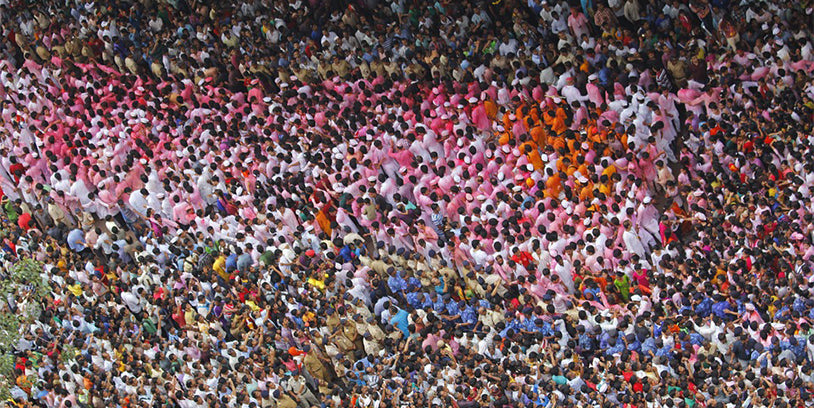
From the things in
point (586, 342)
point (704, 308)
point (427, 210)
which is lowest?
point (586, 342)

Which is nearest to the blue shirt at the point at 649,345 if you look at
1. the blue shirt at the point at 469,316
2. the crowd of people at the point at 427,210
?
the crowd of people at the point at 427,210

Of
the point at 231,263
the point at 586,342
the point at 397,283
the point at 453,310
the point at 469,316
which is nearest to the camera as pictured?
the point at 586,342

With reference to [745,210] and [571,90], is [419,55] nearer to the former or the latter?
[571,90]

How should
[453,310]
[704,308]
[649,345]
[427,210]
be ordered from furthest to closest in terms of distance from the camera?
[427,210]
[453,310]
[704,308]
[649,345]

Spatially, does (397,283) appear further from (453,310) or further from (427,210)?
(427,210)

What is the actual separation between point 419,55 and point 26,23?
7.12m

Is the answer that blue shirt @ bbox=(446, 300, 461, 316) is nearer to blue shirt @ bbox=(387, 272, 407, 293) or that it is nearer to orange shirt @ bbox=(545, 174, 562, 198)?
blue shirt @ bbox=(387, 272, 407, 293)

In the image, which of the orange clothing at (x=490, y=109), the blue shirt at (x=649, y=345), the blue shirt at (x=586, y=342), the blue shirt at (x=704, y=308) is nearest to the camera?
the blue shirt at (x=649, y=345)

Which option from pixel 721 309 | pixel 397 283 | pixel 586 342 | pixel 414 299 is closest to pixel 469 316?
pixel 414 299

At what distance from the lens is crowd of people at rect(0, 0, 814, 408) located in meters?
15.9

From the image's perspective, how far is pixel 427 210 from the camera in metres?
18.3

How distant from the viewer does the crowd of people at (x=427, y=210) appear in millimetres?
15883

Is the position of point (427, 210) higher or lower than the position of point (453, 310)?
higher

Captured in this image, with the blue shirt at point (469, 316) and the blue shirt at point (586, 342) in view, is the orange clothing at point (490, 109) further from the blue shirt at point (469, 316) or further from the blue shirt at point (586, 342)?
the blue shirt at point (586, 342)
